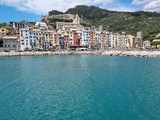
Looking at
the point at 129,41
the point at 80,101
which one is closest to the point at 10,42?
the point at 129,41

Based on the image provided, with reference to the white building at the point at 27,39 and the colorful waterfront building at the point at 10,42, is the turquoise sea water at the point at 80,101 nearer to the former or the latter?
the colorful waterfront building at the point at 10,42

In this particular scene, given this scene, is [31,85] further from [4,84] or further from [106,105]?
[106,105]

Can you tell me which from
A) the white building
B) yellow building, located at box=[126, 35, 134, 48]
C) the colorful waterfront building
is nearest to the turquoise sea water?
the colorful waterfront building

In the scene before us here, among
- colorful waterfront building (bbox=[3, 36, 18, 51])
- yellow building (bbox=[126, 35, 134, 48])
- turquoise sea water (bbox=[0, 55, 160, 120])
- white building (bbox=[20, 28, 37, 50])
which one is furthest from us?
yellow building (bbox=[126, 35, 134, 48])

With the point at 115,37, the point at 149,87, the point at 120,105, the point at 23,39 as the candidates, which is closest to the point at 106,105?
the point at 120,105

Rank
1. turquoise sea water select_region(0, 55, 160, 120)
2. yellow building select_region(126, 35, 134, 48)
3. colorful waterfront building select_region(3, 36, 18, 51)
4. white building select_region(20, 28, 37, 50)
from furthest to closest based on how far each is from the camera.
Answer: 1. yellow building select_region(126, 35, 134, 48)
2. white building select_region(20, 28, 37, 50)
3. colorful waterfront building select_region(3, 36, 18, 51)
4. turquoise sea water select_region(0, 55, 160, 120)

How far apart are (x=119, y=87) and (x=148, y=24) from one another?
171738 mm

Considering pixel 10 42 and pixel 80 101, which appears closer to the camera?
pixel 80 101

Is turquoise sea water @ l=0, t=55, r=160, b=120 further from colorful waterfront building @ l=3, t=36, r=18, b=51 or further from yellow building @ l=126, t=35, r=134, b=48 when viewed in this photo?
yellow building @ l=126, t=35, r=134, b=48

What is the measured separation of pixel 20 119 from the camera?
1722cm

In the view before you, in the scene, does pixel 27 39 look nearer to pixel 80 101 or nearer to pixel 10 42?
pixel 10 42

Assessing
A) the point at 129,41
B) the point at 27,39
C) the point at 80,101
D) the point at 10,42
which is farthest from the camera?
the point at 129,41

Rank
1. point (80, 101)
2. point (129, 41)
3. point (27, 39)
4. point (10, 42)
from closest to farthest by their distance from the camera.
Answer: point (80, 101)
point (10, 42)
point (27, 39)
point (129, 41)

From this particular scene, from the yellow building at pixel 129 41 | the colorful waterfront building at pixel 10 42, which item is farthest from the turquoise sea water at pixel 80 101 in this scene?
the yellow building at pixel 129 41
